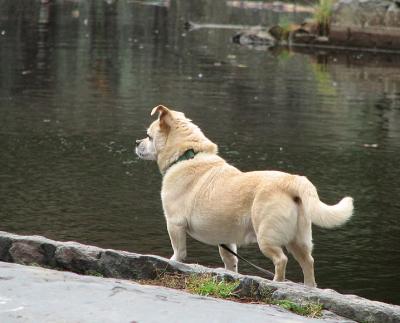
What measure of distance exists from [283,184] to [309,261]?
2.18ft

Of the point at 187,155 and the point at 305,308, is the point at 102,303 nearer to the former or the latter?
the point at 305,308

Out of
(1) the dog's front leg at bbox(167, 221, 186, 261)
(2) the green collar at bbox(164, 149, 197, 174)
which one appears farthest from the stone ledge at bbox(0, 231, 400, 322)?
(2) the green collar at bbox(164, 149, 197, 174)

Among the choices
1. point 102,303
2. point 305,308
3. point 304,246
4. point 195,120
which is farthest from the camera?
point 195,120

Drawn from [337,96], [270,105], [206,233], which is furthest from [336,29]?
[206,233]

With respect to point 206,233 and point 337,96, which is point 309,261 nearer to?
point 206,233

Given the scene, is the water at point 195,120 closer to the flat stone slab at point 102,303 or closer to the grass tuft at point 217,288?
the grass tuft at point 217,288

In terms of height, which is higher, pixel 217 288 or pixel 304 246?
pixel 217 288

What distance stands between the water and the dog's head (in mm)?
1651

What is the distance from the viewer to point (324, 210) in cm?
690

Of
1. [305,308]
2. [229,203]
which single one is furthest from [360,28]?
[305,308]

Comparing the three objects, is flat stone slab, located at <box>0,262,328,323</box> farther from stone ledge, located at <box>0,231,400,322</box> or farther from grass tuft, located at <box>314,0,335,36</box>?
grass tuft, located at <box>314,0,335,36</box>

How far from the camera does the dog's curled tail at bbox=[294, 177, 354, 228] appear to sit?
6.86 metres

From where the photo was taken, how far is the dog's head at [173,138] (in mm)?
8086

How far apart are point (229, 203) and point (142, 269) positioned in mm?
1362
